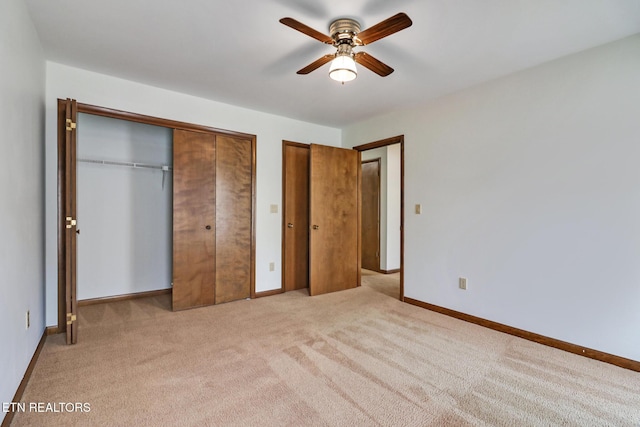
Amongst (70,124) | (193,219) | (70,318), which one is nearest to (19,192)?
(70,124)

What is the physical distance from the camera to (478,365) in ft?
7.30

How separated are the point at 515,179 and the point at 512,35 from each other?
4.02 feet

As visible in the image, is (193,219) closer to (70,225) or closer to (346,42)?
(70,225)

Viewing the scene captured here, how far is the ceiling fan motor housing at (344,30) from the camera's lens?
2.00 metres

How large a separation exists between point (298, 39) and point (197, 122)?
1.76 metres

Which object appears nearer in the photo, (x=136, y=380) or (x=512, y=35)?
(x=136, y=380)

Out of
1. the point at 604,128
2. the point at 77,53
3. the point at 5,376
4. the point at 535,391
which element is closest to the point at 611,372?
the point at 535,391

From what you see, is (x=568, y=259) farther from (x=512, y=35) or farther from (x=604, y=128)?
(x=512, y=35)

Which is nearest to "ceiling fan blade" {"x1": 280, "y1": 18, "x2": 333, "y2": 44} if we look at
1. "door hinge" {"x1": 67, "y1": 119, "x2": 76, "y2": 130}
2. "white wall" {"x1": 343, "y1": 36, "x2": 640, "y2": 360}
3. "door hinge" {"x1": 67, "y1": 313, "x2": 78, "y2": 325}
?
"white wall" {"x1": 343, "y1": 36, "x2": 640, "y2": 360}

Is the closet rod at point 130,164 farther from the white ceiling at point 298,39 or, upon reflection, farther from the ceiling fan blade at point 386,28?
the ceiling fan blade at point 386,28

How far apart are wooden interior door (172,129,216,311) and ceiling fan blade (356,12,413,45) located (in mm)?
2282

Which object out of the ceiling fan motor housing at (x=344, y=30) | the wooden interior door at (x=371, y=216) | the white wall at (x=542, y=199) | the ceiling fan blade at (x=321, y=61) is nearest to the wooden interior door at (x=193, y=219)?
the ceiling fan blade at (x=321, y=61)

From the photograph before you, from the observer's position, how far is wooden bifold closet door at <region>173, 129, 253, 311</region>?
3375 millimetres

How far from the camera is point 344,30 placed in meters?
2.03
